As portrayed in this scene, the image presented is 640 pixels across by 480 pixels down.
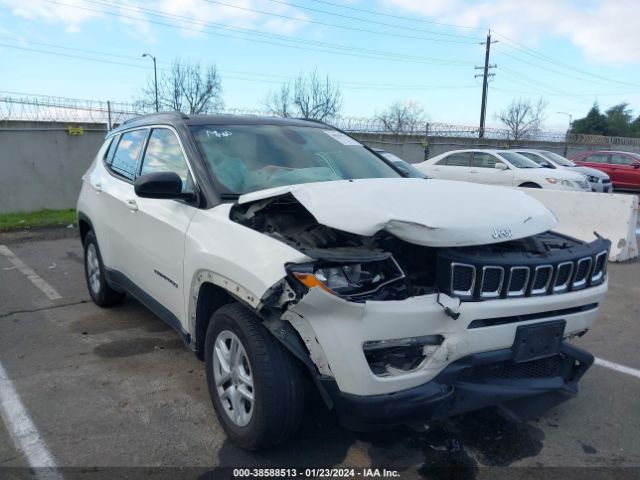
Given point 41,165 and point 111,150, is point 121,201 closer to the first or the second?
point 111,150

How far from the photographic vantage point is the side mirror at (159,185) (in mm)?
3178

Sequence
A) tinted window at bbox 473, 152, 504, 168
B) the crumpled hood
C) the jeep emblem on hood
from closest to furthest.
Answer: the crumpled hood, the jeep emblem on hood, tinted window at bbox 473, 152, 504, 168

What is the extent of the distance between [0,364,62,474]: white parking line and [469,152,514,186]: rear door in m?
12.2

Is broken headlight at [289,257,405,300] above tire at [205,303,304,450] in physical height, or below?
above

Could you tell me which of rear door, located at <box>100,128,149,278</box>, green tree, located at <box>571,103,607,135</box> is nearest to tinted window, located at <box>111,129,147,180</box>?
rear door, located at <box>100,128,149,278</box>

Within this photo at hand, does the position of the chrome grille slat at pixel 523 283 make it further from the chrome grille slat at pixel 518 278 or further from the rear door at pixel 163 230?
the rear door at pixel 163 230

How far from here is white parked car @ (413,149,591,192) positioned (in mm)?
12812

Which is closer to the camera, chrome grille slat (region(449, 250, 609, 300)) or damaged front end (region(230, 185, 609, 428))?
damaged front end (region(230, 185, 609, 428))

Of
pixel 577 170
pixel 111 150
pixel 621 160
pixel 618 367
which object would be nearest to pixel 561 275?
pixel 618 367

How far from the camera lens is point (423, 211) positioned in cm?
264

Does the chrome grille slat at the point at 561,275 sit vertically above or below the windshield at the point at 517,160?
below

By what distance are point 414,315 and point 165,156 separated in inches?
93.1

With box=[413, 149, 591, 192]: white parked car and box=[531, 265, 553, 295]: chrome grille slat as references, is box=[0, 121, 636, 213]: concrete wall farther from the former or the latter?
box=[531, 265, 553, 295]: chrome grille slat

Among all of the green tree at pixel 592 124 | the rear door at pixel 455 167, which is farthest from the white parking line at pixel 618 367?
the green tree at pixel 592 124
